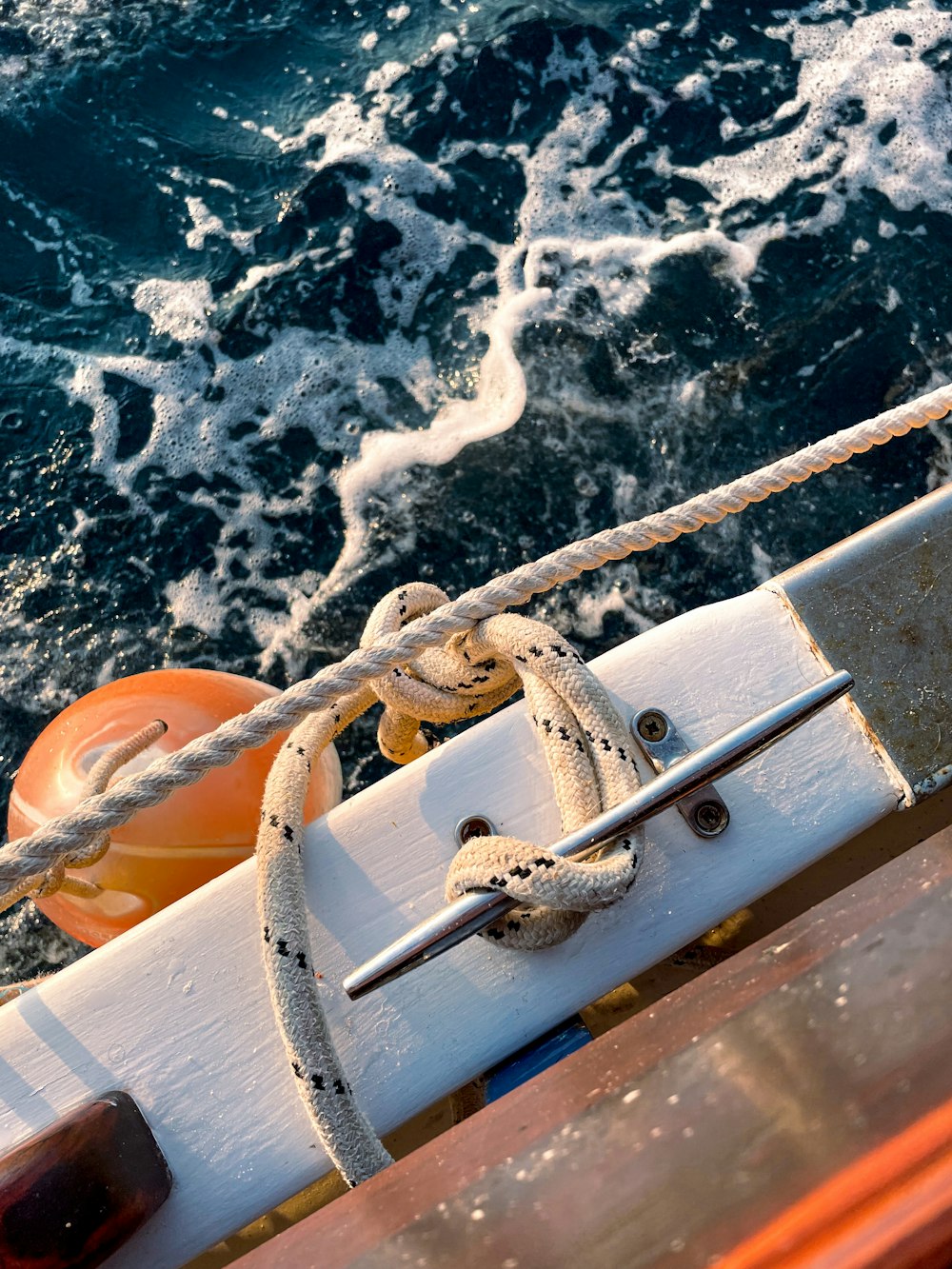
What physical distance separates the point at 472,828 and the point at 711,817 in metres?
0.34

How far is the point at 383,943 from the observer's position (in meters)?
1.18

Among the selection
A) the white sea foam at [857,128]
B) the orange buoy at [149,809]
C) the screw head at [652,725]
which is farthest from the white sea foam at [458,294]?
the screw head at [652,725]

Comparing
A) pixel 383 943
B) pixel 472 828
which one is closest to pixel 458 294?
pixel 472 828

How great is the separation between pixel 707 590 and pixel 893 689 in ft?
4.17

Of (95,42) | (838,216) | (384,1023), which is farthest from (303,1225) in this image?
(95,42)

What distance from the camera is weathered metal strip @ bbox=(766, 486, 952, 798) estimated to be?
1285 millimetres

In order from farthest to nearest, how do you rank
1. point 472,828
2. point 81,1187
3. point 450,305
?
1. point 450,305
2. point 472,828
3. point 81,1187

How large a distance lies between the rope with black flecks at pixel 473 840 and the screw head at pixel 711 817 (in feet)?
0.38

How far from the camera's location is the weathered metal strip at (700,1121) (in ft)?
2.25

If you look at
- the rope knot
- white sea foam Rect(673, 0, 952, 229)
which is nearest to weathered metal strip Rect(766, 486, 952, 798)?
the rope knot

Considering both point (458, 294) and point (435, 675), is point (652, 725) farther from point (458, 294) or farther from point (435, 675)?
point (458, 294)

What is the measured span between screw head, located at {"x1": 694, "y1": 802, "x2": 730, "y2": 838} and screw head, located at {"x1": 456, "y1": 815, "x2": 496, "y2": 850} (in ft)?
0.94

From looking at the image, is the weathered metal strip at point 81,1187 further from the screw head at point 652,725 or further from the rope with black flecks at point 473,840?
the screw head at point 652,725

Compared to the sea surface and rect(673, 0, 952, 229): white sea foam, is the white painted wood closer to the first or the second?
the sea surface
